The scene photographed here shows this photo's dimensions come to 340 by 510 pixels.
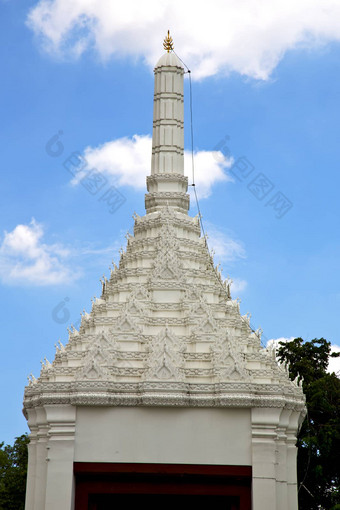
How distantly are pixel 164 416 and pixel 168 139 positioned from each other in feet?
44.8

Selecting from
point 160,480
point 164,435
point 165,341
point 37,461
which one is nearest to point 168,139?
point 165,341

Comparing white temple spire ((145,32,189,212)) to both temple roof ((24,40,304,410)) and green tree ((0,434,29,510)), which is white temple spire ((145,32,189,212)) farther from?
green tree ((0,434,29,510))

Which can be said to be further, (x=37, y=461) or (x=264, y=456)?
(x=37, y=461)

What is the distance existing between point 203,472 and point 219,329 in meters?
5.33

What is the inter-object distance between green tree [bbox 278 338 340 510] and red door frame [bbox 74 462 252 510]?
37.5 ft

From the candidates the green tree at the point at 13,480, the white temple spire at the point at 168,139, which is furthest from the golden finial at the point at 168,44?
the green tree at the point at 13,480

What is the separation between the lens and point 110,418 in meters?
30.1

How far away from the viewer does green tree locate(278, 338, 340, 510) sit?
1633 inches

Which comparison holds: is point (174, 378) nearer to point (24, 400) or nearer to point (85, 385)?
point (85, 385)

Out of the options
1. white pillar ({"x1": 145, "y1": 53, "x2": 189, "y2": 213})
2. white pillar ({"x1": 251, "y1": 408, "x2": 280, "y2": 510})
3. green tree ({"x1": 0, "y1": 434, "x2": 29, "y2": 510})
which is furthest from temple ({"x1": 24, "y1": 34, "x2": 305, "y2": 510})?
green tree ({"x1": 0, "y1": 434, "x2": 29, "y2": 510})

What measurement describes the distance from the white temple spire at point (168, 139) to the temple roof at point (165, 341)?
27cm

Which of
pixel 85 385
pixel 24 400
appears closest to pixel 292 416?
pixel 85 385

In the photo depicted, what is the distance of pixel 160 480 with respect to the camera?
30.0 meters

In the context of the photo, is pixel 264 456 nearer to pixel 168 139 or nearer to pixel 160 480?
pixel 160 480
